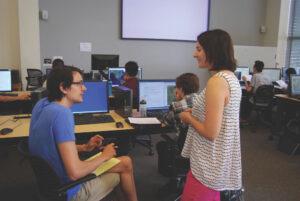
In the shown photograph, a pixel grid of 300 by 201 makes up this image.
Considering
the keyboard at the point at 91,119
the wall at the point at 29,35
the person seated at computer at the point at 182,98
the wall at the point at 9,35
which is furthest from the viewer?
the wall at the point at 9,35

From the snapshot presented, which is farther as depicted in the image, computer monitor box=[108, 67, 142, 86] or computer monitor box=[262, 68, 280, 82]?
computer monitor box=[262, 68, 280, 82]

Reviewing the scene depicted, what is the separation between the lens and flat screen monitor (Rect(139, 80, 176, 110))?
8.91ft

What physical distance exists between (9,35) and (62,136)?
5.03 m

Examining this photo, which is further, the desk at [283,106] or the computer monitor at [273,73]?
the computer monitor at [273,73]

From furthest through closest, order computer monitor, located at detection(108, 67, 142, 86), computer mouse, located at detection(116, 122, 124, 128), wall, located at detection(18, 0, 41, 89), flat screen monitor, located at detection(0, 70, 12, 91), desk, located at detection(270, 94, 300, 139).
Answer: wall, located at detection(18, 0, 41, 89), computer monitor, located at detection(108, 67, 142, 86), desk, located at detection(270, 94, 300, 139), flat screen monitor, located at detection(0, 70, 12, 91), computer mouse, located at detection(116, 122, 124, 128)

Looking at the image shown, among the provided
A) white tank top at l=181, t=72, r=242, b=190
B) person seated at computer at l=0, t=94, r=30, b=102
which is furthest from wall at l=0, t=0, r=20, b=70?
white tank top at l=181, t=72, r=242, b=190

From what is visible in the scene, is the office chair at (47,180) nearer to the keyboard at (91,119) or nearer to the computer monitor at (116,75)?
the keyboard at (91,119)

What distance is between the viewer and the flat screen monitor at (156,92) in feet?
8.91

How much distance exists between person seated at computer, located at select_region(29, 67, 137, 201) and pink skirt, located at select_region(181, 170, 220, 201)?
20.0 inches

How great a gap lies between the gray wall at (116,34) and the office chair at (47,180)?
4.72 metres

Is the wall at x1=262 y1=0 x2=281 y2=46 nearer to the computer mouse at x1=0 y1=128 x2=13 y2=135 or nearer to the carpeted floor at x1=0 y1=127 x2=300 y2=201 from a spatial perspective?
the carpeted floor at x1=0 y1=127 x2=300 y2=201

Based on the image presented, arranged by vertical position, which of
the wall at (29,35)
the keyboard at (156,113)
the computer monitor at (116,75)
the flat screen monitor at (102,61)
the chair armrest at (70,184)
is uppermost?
the wall at (29,35)

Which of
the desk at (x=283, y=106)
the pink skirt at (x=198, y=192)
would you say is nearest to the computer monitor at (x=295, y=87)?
the desk at (x=283, y=106)

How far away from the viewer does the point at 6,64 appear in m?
5.48
